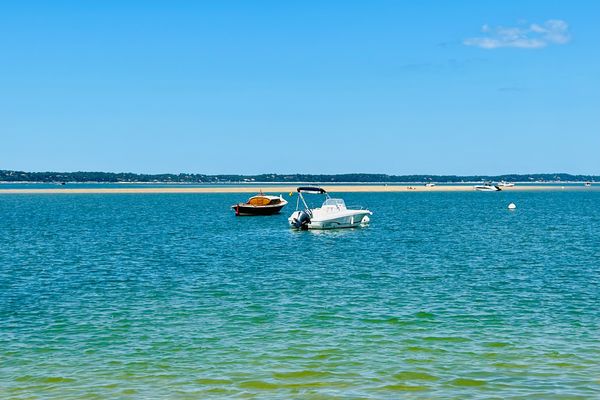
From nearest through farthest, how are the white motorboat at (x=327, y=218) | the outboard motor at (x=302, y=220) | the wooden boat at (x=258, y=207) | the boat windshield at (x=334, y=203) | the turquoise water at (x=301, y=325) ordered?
the turquoise water at (x=301, y=325) → the outboard motor at (x=302, y=220) → the white motorboat at (x=327, y=218) → the boat windshield at (x=334, y=203) → the wooden boat at (x=258, y=207)

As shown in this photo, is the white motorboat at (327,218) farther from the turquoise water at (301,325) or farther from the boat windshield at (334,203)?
the turquoise water at (301,325)

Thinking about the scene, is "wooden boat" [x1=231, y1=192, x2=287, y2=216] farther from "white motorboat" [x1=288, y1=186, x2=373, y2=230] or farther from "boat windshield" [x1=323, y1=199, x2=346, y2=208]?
"boat windshield" [x1=323, y1=199, x2=346, y2=208]

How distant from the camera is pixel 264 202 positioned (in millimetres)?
109188

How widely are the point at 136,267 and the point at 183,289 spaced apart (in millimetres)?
11385

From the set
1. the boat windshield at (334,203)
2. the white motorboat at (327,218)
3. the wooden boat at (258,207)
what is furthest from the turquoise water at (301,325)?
the wooden boat at (258,207)

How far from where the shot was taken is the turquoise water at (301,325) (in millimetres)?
18812

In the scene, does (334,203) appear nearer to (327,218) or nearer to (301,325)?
(327,218)

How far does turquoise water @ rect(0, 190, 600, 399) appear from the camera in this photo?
61.7ft

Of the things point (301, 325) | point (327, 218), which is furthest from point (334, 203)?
point (301, 325)

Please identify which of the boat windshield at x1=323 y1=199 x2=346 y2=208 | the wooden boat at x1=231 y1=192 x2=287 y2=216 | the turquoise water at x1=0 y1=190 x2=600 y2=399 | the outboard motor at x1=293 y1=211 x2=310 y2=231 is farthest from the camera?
the wooden boat at x1=231 y1=192 x2=287 y2=216

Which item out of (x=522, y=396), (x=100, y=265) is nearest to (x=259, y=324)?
(x=522, y=396)

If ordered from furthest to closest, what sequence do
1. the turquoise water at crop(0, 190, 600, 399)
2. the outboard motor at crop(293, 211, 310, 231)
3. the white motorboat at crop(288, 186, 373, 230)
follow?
the white motorboat at crop(288, 186, 373, 230) → the outboard motor at crop(293, 211, 310, 231) → the turquoise water at crop(0, 190, 600, 399)

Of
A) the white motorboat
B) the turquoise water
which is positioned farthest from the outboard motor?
the turquoise water

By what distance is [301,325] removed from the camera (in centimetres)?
2600
